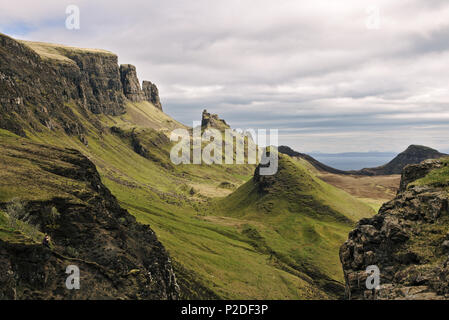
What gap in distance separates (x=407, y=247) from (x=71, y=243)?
49.2 metres

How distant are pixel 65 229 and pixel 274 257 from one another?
10328 centimetres

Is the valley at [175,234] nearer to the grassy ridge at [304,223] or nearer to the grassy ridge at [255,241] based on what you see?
the grassy ridge at [255,241]

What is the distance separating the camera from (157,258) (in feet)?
199

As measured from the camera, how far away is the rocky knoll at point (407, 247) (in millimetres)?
35094

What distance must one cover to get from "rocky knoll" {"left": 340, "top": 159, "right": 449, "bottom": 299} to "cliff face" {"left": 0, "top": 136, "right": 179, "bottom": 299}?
1232 inches

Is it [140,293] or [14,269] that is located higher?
[14,269]

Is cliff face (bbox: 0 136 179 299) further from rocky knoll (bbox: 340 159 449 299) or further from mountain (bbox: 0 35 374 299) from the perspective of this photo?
rocky knoll (bbox: 340 159 449 299)

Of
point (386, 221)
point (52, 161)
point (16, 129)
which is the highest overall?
point (16, 129)

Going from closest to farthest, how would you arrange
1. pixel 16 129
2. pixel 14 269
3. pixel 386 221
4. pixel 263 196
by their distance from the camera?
1. pixel 14 269
2. pixel 386 221
3. pixel 16 129
4. pixel 263 196

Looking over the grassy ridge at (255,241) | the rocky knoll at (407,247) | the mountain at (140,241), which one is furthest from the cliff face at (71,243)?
the rocky knoll at (407,247)

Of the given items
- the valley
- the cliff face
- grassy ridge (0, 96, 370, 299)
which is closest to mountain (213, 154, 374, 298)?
grassy ridge (0, 96, 370, 299)

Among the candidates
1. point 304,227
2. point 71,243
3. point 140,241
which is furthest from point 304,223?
point 71,243
